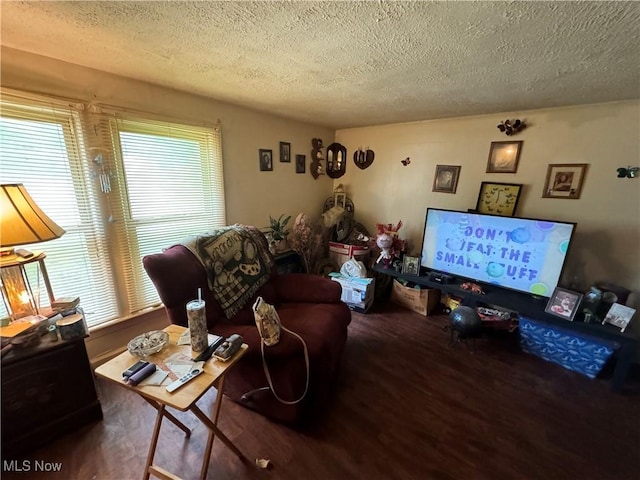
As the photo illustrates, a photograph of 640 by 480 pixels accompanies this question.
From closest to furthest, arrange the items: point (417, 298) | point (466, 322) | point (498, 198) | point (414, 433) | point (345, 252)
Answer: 1. point (414, 433)
2. point (466, 322)
3. point (498, 198)
4. point (417, 298)
5. point (345, 252)

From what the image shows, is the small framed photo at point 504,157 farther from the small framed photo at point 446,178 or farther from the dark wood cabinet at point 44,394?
the dark wood cabinet at point 44,394

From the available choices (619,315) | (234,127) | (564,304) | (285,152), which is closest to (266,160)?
(285,152)

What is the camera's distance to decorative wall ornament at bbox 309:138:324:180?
Result: 3389 mm

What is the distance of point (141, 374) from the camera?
1.11 m

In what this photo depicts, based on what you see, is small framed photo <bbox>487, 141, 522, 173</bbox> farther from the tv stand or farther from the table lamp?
the table lamp

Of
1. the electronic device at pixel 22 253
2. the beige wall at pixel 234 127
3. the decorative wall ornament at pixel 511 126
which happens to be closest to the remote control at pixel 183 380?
the electronic device at pixel 22 253

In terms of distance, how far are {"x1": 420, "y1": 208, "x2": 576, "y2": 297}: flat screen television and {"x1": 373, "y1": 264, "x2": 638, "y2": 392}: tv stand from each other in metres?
0.07

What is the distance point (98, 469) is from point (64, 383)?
0.49 m

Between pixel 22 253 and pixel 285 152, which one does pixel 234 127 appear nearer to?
pixel 285 152

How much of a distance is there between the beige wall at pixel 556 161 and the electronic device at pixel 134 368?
9.33ft

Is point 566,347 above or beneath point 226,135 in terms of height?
beneath

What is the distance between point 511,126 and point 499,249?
3.74 feet

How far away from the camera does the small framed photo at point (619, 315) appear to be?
6.01ft

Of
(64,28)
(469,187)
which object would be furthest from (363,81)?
(469,187)
